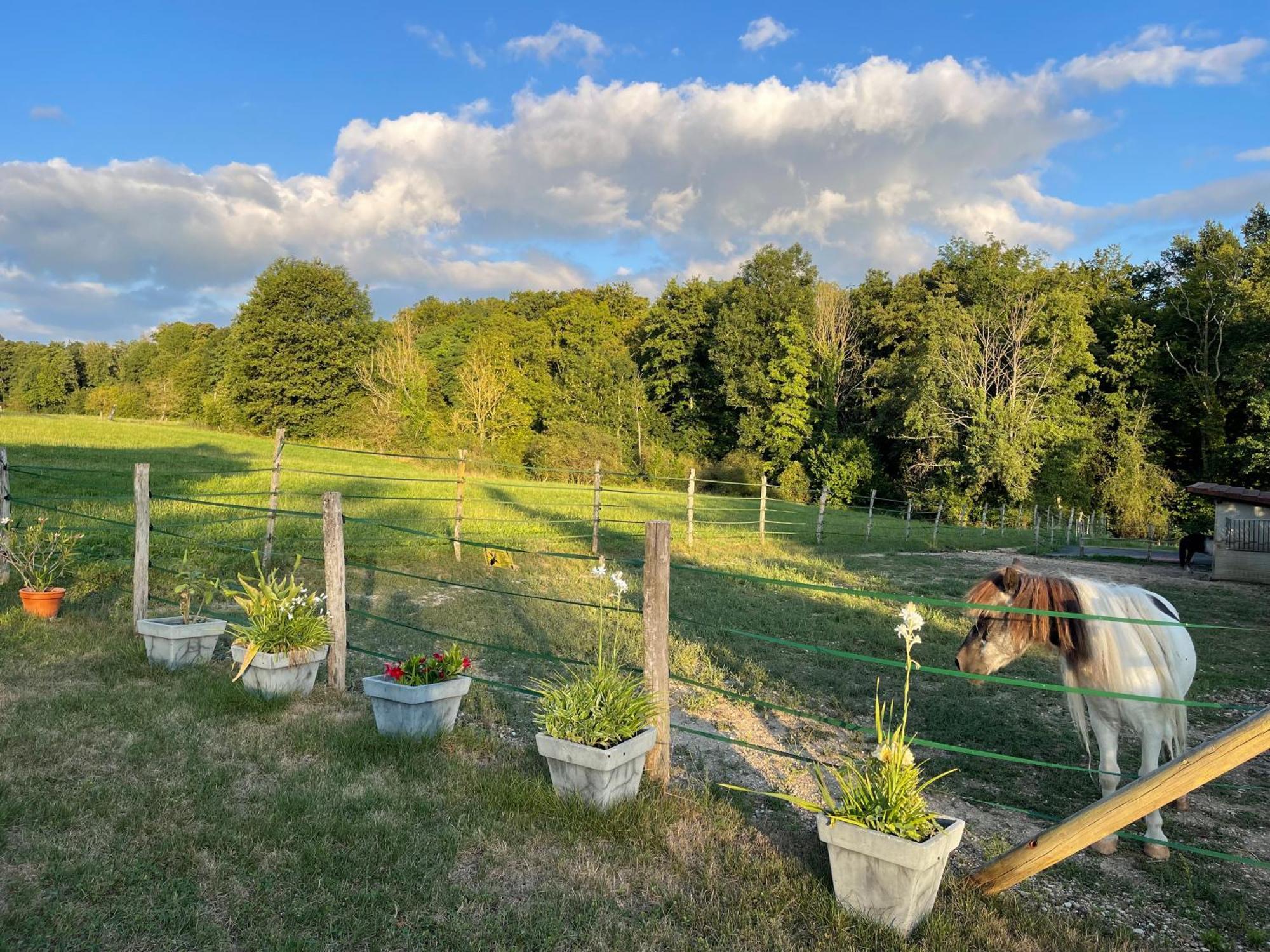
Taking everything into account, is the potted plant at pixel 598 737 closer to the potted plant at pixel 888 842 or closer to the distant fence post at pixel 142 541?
the potted plant at pixel 888 842

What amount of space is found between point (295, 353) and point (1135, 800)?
141 ft

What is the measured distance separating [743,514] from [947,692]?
57.7 ft

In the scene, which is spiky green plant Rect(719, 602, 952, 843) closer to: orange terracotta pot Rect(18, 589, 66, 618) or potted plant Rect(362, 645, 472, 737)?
potted plant Rect(362, 645, 472, 737)

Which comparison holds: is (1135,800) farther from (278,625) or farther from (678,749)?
(278,625)

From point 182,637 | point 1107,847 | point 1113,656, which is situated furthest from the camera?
point 182,637

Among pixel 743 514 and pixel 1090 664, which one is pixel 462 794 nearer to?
pixel 1090 664

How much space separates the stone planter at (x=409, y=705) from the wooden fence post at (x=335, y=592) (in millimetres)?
1003

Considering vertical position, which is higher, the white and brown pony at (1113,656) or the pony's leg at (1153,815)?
the white and brown pony at (1113,656)

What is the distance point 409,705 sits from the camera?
3850 mm

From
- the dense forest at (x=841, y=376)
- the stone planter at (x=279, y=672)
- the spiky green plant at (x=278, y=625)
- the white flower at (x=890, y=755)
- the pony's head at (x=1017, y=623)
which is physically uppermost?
the dense forest at (x=841, y=376)

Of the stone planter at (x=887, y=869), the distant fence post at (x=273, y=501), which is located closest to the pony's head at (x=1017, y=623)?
the stone planter at (x=887, y=869)

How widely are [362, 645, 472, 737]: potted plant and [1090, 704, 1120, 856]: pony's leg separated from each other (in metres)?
3.04

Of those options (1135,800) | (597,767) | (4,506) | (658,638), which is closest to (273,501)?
(4,506)

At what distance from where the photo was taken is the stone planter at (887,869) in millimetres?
2334
